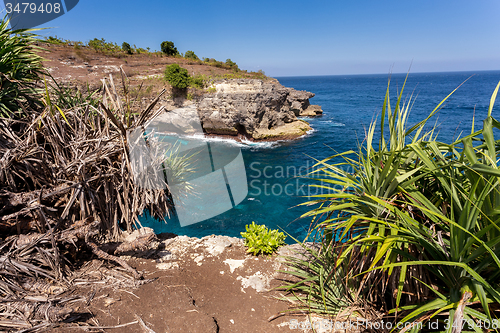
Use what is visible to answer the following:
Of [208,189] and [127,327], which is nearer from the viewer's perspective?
[127,327]

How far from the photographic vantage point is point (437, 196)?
266 cm

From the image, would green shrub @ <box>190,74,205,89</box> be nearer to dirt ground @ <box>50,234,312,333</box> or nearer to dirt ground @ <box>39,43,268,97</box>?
dirt ground @ <box>39,43,268,97</box>

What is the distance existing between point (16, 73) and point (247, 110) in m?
22.7

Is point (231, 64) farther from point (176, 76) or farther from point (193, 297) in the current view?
point (193, 297)

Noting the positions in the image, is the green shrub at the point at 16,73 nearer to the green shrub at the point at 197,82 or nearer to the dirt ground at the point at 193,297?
the dirt ground at the point at 193,297

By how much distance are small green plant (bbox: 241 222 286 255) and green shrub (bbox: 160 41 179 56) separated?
46.4 meters

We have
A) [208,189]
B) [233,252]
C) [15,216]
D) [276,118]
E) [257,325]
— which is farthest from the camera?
[276,118]

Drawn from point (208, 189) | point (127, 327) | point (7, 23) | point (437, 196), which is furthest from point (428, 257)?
point (208, 189)

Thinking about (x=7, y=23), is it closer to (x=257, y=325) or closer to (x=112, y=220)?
(x=112, y=220)

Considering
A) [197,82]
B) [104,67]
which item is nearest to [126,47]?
[104,67]

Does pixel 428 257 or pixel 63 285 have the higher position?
pixel 428 257

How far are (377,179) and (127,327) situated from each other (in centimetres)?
312

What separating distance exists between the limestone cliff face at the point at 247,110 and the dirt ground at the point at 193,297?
2301 cm

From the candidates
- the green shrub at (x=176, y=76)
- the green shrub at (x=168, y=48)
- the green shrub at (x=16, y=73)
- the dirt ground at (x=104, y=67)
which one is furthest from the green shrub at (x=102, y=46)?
the green shrub at (x=16, y=73)
